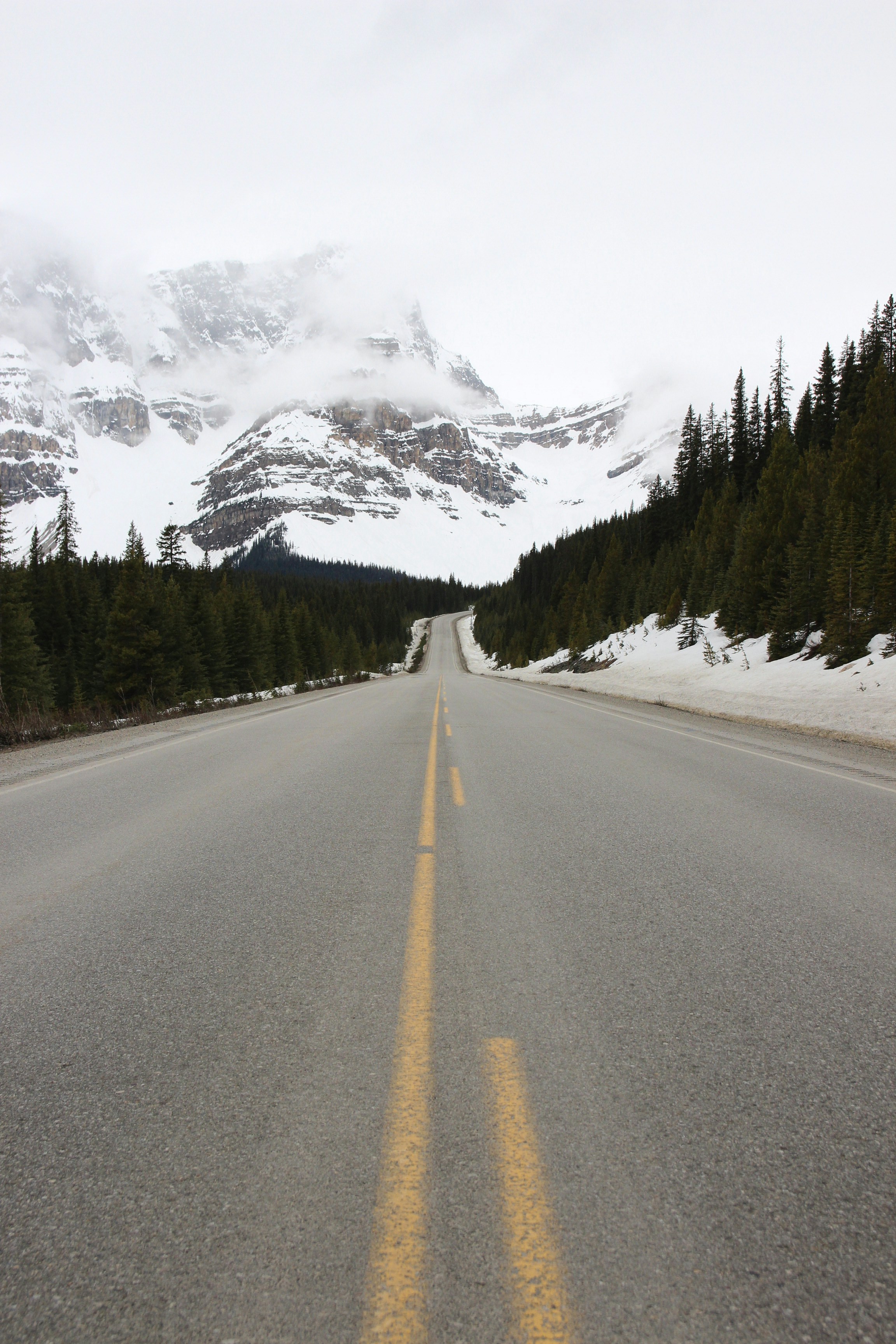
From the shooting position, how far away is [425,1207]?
1702 mm

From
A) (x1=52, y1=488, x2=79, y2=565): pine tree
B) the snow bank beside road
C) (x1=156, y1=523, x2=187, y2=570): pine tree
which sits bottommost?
the snow bank beside road

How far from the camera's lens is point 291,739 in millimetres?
12281

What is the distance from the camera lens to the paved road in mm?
1488

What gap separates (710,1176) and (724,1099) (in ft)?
1.29

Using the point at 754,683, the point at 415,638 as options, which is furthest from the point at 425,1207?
the point at 415,638

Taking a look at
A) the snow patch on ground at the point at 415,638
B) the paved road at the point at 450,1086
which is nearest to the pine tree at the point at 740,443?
the snow patch on ground at the point at 415,638

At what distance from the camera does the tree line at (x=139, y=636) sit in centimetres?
3155

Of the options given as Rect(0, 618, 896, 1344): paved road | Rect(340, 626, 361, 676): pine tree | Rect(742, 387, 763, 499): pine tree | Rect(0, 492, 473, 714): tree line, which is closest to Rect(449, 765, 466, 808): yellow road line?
Rect(0, 618, 896, 1344): paved road

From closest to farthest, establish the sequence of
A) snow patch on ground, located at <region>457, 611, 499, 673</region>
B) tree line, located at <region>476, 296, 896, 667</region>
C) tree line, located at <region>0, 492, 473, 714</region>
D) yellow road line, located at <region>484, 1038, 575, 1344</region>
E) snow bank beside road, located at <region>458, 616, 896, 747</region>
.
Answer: yellow road line, located at <region>484, 1038, 575, 1344</region> < snow bank beside road, located at <region>458, 616, 896, 747</region> < tree line, located at <region>476, 296, 896, 667</region> < tree line, located at <region>0, 492, 473, 714</region> < snow patch on ground, located at <region>457, 611, 499, 673</region>

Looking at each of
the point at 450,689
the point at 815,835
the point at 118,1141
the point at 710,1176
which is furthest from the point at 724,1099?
the point at 450,689

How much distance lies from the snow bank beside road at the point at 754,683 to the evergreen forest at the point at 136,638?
1617cm

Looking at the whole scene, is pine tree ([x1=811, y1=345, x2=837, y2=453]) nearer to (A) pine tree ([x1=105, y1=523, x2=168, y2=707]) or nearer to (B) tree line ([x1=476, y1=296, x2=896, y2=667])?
(B) tree line ([x1=476, y1=296, x2=896, y2=667])

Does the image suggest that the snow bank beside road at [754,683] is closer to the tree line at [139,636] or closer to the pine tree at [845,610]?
the pine tree at [845,610]

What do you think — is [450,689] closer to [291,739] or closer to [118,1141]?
[291,739]
